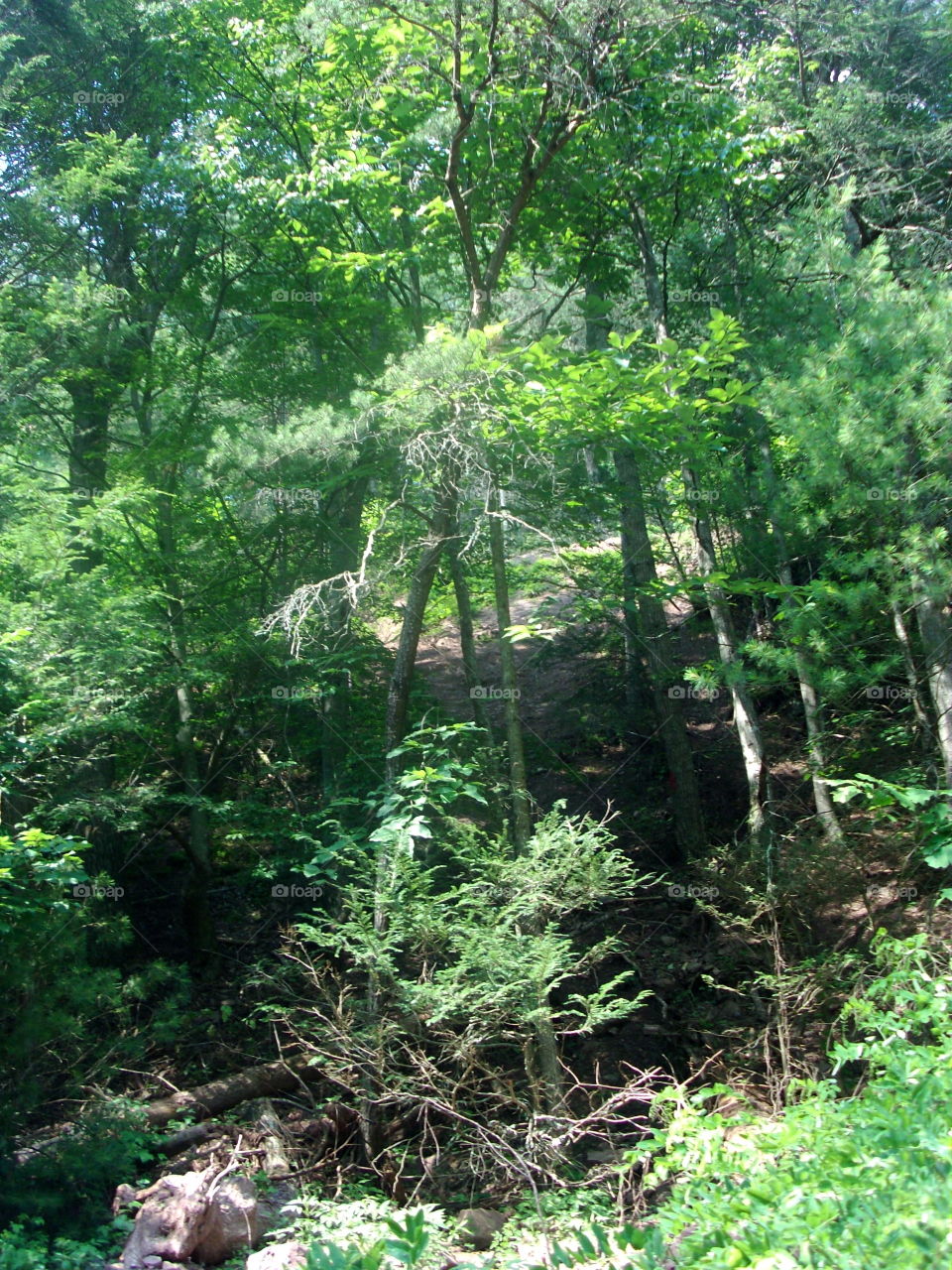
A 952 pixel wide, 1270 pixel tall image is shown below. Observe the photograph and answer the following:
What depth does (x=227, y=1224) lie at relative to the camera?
596 cm

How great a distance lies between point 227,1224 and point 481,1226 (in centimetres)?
163

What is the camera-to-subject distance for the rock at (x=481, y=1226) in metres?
5.91

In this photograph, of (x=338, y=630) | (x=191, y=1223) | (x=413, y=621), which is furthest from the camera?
(x=338, y=630)

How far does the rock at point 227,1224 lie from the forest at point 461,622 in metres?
0.04

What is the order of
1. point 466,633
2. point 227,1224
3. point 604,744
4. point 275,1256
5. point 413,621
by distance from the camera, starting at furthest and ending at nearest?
point 604,744 → point 466,633 → point 413,621 → point 227,1224 → point 275,1256

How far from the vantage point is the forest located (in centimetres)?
619

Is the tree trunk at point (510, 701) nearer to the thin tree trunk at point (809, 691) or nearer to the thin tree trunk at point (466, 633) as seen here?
the thin tree trunk at point (466, 633)

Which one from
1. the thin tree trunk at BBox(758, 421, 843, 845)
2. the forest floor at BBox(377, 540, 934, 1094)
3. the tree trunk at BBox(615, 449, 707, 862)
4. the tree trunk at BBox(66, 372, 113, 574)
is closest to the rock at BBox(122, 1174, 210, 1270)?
the forest floor at BBox(377, 540, 934, 1094)

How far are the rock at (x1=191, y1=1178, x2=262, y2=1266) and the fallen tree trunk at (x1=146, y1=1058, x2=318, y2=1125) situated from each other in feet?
3.95

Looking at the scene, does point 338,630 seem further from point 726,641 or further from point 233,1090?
point 233,1090

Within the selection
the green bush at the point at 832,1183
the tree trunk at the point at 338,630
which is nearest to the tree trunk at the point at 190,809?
the tree trunk at the point at 338,630

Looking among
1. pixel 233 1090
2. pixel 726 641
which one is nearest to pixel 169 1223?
pixel 233 1090

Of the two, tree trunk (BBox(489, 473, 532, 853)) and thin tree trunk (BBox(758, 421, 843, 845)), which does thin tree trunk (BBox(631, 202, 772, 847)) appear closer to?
thin tree trunk (BBox(758, 421, 843, 845))

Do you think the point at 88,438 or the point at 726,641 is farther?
the point at 88,438
